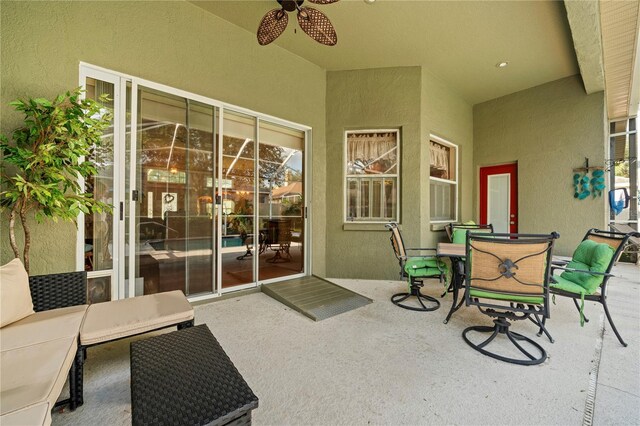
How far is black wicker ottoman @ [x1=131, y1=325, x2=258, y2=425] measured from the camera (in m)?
0.99

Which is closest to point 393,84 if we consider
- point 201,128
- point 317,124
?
point 317,124

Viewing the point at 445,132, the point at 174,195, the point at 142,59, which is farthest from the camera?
the point at 445,132

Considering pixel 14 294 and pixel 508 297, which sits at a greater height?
pixel 14 294

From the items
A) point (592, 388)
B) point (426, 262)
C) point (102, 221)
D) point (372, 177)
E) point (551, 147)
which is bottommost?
point (592, 388)

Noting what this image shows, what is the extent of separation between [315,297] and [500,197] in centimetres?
516

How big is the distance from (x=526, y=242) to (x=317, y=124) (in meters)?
3.45

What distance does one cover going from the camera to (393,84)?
4430 mm

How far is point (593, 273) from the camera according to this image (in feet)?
7.43

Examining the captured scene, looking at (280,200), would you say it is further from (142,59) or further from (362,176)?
(142,59)

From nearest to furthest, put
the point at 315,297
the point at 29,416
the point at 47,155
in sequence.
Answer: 1. the point at 29,416
2. the point at 47,155
3. the point at 315,297

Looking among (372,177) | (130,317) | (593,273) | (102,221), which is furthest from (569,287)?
(102,221)

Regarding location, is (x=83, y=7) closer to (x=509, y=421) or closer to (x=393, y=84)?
(x=393, y=84)

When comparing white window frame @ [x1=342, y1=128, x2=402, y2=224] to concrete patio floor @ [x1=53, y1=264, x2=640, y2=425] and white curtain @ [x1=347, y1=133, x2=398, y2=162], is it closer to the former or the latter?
white curtain @ [x1=347, y1=133, x2=398, y2=162]

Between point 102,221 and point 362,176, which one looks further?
point 362,176
